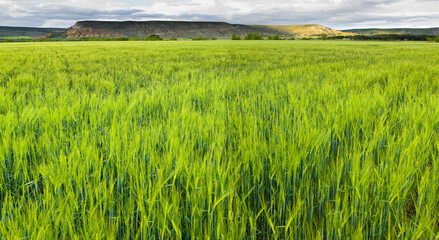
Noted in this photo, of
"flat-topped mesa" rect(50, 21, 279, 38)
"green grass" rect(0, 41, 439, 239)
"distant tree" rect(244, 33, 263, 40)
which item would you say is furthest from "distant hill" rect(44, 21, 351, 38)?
"green grass" rect(0, 41, 439, 239)

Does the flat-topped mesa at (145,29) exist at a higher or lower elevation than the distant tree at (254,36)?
higher

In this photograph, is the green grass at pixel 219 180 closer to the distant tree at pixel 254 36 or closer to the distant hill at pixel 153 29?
the distant tree at pixel 254 36

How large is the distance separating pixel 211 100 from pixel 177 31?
113 metres

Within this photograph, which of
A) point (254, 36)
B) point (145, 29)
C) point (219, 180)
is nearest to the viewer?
point (219, 180)

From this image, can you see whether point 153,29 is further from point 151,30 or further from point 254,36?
point 254,36

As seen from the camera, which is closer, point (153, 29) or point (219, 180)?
point (219, 180)

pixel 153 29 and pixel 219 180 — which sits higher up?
pixel 153 29

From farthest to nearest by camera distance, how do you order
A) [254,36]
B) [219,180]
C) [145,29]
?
1. [145,29]
2. [254,36]
3. [219,180]

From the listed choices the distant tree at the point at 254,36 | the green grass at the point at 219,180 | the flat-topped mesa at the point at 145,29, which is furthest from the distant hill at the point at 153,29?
the green grass at the point at 219,180

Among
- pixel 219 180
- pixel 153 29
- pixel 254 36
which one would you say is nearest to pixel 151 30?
pixel 153 29

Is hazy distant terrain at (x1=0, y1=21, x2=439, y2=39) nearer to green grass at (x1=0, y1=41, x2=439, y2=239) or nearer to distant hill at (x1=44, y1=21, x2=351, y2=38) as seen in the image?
distant hill at (x1=44, y1=21, x2=351, y2=38)

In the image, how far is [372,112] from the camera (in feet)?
6.42

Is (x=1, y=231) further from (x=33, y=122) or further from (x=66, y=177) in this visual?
(x=33, y=122)

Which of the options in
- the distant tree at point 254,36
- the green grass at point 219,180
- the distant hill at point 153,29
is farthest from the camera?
the distant hill at point 153,29
